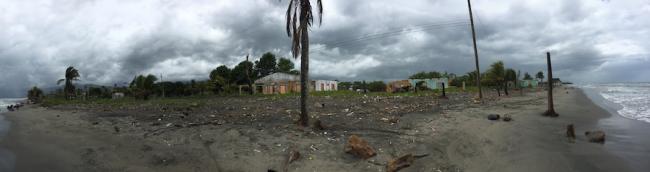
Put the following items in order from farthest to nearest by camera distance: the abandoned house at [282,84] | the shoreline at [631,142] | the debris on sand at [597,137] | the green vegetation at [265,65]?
the green vegetation at [265,65]
the abandoned house at [282,84]
the debris on sand at [597,137]
the shoreline at [631,142]

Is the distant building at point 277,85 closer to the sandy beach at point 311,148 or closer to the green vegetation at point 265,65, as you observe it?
the green vegetation at point 265,65

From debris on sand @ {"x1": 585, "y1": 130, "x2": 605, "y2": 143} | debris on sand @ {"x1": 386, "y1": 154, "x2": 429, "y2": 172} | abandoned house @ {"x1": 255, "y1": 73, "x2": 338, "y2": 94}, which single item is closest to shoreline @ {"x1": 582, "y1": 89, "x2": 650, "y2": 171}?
debris on sand @ {"x1": 585, "y1": 130, "x2": 605, "y2": 143}

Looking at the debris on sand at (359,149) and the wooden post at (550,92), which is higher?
the wooden post at (550,92)

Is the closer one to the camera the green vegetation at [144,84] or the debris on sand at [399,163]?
the debris on sand at [399,163]

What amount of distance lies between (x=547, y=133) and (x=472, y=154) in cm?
506

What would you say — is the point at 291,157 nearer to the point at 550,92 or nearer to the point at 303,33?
the point at 303,33

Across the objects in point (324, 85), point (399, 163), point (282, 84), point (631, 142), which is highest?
point (282, 84)

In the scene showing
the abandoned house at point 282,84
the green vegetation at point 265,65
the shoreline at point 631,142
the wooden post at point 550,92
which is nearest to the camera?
the shoreline at point 631,142

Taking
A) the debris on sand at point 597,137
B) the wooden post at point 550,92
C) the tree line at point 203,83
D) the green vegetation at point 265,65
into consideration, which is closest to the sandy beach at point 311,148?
the debris on sand at point 597,137

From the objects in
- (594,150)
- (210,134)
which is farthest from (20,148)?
(594,150)

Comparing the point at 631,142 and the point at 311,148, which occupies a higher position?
the point at 311,148

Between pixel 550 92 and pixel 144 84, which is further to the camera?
pixel 144 84

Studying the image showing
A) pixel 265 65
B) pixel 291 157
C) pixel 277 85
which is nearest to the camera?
pixel 291 157

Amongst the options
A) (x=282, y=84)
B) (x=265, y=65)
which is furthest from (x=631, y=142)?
(x=265, y=65)
